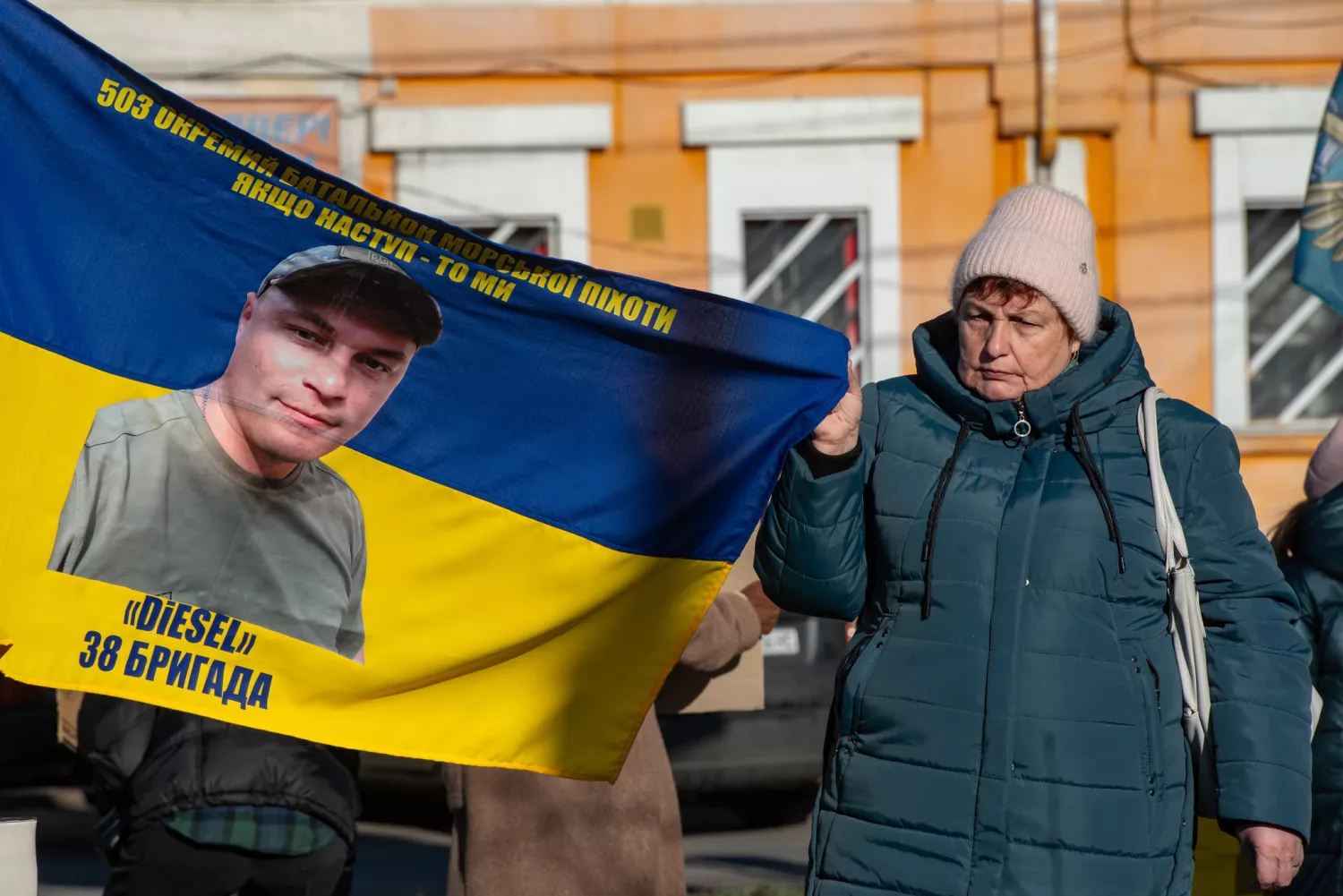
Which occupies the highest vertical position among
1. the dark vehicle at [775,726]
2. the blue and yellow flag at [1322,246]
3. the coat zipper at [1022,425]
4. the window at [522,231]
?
the window at [522,231]

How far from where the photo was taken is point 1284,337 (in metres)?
13.5

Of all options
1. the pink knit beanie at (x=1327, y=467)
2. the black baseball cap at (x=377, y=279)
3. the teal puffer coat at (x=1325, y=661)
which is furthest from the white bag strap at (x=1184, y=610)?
the pink knit beanie at (x=1327, y=467)

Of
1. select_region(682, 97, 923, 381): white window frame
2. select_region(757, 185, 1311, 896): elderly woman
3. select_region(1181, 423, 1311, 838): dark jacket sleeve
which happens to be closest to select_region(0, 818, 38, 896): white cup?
select_region(757, 185, 1311, 896): elderly woman

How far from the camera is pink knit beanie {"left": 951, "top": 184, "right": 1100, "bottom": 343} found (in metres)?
3.59

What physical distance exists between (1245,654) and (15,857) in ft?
7.24

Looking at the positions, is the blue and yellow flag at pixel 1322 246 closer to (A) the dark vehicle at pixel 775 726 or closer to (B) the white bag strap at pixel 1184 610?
(A) the dark vehicle at pixel 775 726

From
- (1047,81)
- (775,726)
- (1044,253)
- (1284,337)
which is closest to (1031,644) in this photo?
(1044,253)

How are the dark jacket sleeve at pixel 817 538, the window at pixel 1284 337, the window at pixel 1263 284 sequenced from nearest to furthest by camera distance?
the dark jacket sleeve at pixel 817 538 < the window at pixel 1263 284 < the window at pixel 1284 337

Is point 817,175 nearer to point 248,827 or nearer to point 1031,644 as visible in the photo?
point 248,827

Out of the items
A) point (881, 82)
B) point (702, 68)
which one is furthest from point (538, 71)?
point (881, 82)

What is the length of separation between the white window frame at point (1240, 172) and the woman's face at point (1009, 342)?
1016 centimetres

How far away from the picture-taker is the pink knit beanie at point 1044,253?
3586mm

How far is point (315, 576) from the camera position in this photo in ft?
12.5

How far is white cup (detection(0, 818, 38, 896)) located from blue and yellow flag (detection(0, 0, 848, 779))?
17.0 inches
